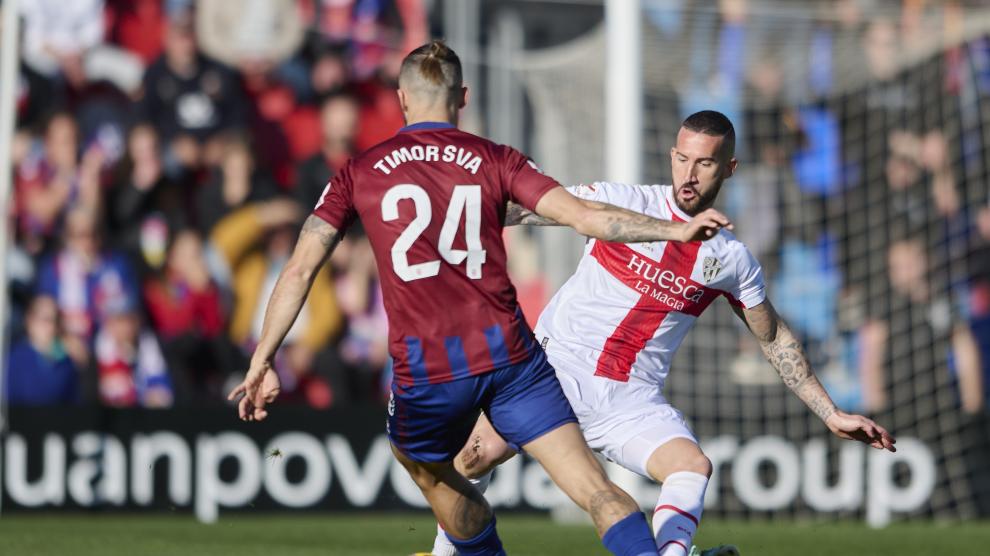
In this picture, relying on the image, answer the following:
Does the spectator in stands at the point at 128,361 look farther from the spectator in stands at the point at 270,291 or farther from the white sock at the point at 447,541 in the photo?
the white sock at the point at 447,541

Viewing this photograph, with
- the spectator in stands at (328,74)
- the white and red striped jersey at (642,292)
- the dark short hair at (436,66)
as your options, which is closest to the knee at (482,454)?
the white and red striped jersey at (642,292)

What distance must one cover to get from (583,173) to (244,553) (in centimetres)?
530

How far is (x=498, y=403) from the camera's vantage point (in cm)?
543

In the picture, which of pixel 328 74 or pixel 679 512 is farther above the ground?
pixel 328 74

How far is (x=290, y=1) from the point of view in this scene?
44.0 feet

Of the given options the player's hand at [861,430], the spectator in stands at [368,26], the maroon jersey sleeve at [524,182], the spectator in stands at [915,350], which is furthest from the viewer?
the spectator in stands at [368,26]

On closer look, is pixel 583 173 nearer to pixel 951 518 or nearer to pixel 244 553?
pixel 951 518

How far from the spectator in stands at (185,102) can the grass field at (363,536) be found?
3.33 metres

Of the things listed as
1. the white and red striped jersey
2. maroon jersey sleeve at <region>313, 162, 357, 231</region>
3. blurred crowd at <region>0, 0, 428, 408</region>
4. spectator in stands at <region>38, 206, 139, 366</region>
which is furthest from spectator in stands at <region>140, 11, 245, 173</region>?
maroon jersey sleeve at <region>313, 162, 357, 231</region>

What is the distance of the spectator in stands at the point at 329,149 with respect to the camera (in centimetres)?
1239

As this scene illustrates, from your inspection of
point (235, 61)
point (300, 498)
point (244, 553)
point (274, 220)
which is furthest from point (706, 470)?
point (235, 61)

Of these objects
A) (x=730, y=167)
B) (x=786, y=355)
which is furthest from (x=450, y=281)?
(x=786, y=355)

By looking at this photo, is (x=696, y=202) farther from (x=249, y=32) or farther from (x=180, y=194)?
(x=249, y=32)

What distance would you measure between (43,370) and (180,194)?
73.3 inches
